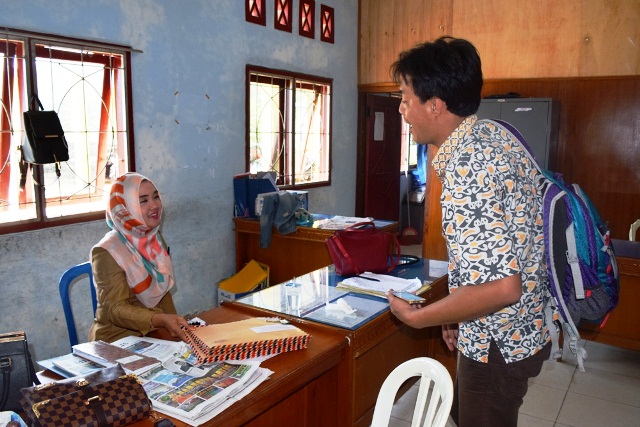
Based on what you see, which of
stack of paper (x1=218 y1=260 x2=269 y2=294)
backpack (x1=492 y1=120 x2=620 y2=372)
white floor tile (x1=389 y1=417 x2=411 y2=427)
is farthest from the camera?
stack of paper (x1=218 y1=260 x2=269 y2=294)

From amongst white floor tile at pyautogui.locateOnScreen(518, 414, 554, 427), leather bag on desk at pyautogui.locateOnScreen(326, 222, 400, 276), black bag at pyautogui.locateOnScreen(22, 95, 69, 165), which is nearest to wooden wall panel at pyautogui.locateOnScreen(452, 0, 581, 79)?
leather bag on desk at pyautogui.locateOnScreen(326, 222, 400, 276)

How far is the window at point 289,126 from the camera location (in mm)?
4934

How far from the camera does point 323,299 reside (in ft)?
7.57

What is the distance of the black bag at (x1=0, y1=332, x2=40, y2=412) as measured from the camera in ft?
4.64

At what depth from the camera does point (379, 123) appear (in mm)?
6602

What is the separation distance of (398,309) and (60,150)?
247 cm

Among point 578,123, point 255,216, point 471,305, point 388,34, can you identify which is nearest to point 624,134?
point 578,123

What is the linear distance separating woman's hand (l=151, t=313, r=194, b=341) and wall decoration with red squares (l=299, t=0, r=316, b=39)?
3.97 metres

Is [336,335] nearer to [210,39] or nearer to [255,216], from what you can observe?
[255,216]


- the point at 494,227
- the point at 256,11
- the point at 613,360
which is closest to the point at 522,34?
the point at 256,11

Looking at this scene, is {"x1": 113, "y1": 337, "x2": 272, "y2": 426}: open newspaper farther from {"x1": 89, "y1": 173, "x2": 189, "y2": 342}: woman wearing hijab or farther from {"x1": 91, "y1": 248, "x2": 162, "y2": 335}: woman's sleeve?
{"x1": 91, "y1": 248, "x2": 162, "y2": 335}: woman's sleeve

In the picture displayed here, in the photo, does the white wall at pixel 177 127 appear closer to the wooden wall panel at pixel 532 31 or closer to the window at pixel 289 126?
the window at pixel 289 126

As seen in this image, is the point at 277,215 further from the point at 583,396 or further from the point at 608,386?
the point at 608,386

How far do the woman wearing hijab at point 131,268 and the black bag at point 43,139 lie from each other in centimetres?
87
